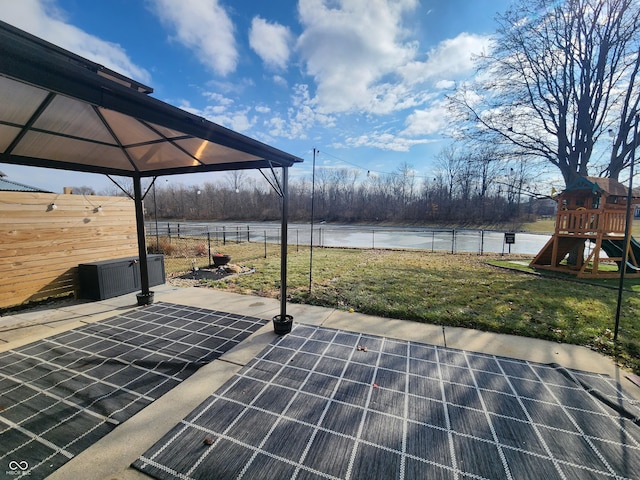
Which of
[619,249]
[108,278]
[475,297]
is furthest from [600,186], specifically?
[108,278]

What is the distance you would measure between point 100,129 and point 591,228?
38.7ft

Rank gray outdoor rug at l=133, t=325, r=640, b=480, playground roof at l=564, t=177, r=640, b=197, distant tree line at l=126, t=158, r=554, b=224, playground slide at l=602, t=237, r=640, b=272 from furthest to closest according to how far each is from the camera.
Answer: distant tree line at l=126, t=158, r=554, b=224
playground slide at l=602, t=237, r=640, b=272
playground roof at l=564, t=177, r=640, b=197
gray outdoor rug at l=133, t=325, r=640, b=480

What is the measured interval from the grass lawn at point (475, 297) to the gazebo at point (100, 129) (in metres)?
2.06

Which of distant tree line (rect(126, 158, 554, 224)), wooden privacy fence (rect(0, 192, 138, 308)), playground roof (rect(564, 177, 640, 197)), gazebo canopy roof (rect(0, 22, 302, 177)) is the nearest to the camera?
gazebo canopy roof (rect(0, 22, 302, 177))

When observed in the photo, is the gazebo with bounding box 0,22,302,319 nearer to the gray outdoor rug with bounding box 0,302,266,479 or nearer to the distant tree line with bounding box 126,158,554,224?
the gray outdoor rug with bounding box 0,302,266,479

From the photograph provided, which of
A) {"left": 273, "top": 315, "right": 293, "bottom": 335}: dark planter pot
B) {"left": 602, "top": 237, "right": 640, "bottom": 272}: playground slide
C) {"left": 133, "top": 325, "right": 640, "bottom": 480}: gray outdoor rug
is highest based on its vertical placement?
{"left": 602, "top": 237, "right": 640, "bottom": 272}: playground slide

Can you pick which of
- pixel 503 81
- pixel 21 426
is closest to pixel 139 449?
pixel 21 426

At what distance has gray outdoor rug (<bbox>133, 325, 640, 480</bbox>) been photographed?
1669 millimetres

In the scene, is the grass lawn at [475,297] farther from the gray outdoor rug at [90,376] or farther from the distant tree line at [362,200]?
the distant tree line at [362,200]

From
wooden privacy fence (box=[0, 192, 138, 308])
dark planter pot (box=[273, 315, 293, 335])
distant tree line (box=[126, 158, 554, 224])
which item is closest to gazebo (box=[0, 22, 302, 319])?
dark planter pot (box=[273, 315, 293, 335])

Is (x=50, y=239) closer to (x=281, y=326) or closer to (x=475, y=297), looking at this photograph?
(x=281, y=326)

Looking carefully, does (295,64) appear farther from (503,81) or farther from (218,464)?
(218,464)

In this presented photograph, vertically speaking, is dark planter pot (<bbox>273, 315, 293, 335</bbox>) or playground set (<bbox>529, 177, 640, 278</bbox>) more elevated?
playground set (<bbox>529, 177, 640, 278</bbox>)

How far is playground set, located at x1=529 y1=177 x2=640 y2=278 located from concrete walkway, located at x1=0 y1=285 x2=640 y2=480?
6208mm
